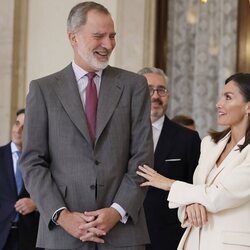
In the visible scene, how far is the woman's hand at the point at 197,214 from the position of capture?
10.9ft

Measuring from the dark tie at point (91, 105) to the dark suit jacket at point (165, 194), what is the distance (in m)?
1.13

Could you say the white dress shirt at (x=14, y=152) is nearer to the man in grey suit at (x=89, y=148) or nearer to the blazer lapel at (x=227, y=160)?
the man in grey suit at (x=89, y=148)

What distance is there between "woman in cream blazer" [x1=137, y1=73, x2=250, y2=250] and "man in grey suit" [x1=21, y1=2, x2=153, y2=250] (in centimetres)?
16

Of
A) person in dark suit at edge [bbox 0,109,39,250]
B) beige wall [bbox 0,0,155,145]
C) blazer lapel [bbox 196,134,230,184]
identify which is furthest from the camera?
beige wall [bbox 0,0,155,145]

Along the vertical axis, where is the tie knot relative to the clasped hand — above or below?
above

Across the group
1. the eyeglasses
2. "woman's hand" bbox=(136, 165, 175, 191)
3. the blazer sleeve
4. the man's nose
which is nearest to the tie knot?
the man's nose

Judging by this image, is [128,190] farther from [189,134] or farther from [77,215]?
[189,134]

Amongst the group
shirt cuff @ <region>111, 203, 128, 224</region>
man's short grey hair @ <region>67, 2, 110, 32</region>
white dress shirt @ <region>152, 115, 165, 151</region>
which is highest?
man's short grey hair @ <region>67, 2, 110, 32</region>

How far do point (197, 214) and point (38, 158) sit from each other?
2.73 ft

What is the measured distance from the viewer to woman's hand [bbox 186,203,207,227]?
3324mm

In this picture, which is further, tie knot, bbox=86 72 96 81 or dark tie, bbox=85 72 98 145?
tie knot, bbox=86 72 96 81

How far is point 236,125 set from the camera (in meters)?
3.57

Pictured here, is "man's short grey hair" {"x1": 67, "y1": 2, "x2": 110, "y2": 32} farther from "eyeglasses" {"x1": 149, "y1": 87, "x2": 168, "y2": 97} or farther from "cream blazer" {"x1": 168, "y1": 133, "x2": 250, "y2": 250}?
"eyeglasses" {"x1": 149, "y1": 87, "x2": 168, "y2": 97}

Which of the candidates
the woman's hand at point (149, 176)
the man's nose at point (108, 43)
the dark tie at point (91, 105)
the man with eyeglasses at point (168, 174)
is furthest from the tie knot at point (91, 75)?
the man with eyeglasses at point (168, 174)
